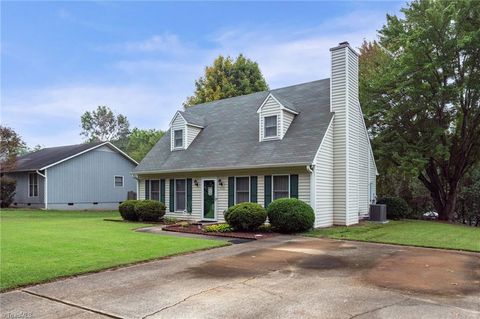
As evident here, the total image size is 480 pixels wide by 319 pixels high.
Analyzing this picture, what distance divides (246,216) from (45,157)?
72.1 ft

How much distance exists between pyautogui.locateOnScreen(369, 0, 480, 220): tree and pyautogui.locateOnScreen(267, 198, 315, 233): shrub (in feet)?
27.1

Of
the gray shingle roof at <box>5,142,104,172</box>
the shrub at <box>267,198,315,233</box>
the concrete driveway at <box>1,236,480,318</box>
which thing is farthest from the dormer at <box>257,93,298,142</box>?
the gray shingle roof at <box>5,142,104,172</box>

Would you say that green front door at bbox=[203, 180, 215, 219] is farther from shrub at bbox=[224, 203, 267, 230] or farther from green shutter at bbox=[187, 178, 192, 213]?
shrub at bbox=[224, 203, 267, 230]

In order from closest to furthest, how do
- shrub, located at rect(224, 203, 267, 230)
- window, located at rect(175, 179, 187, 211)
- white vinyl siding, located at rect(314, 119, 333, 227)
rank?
shrub, located at rect(224, 203, 267, 230) → white vinyl siding, located at rect(314, 119, 333, 227) → window, located at rect(175, 179, 187, 211)

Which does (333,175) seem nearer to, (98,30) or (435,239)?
(435,239)

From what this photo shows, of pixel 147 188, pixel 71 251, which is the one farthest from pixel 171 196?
A: pixel 71 251

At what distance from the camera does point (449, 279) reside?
6.65m

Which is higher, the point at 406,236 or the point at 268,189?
the point at 268,189

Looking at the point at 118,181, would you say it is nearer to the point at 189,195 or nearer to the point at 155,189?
the point at 155,189

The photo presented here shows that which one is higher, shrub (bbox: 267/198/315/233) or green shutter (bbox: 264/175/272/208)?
green shutter (bbox: 264/175/272/208)

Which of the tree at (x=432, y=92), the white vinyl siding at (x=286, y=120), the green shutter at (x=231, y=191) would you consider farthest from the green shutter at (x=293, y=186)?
the tree at (x=432, y=92)

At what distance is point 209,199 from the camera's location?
17.4 meters

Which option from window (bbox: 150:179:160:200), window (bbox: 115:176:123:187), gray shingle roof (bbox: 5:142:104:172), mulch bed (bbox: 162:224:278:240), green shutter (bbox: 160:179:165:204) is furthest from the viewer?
window (bbox: 115:176:123:187)

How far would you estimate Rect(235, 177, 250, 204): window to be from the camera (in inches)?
638
